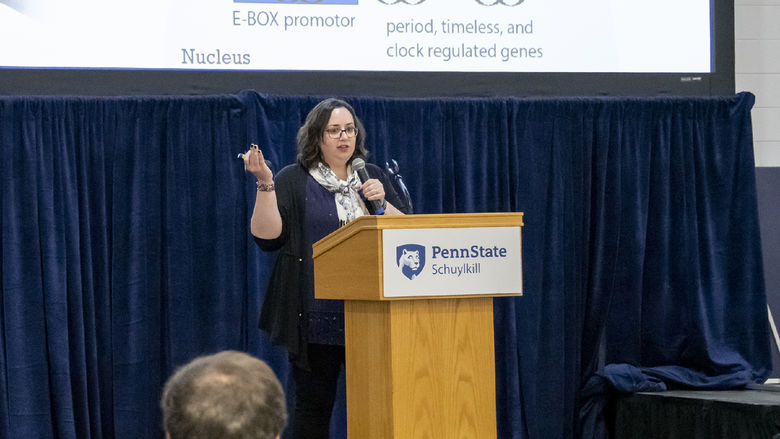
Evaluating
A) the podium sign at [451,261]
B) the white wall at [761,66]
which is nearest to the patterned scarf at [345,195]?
the podium sign at [451,261]

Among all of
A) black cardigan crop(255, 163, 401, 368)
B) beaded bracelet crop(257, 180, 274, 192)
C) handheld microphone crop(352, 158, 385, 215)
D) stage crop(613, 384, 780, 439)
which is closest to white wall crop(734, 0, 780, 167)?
stage crop(613, 384, 780, 439)

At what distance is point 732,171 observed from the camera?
15.5 ft

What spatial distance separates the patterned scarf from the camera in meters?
3.30

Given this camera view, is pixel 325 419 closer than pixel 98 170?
Yes

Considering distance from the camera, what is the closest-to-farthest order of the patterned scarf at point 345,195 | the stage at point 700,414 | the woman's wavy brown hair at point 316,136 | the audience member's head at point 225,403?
the audience member's head at point 225,403 → the patterned scarf at point 345,195 → the woman's wavy brown hair at point 316,136 → the stage at point 700,414

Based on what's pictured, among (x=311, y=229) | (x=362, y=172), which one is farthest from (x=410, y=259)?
(x=311, y=229)

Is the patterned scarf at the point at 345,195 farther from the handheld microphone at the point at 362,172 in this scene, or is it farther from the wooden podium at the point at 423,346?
the wooden podium at the point at 423,346

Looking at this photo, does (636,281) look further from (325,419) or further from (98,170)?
(98,170)

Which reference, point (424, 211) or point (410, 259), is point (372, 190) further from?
point (424, 211)

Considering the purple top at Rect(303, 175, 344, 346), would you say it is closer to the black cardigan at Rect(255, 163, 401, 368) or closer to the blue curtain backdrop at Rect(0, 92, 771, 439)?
the black cardigan at Rect(255, 163, 401, 368)

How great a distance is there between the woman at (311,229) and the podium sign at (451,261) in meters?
0.60

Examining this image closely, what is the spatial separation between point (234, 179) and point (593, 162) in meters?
1.78

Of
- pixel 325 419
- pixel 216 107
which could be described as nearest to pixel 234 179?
pixel 216 107

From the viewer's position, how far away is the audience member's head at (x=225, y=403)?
1.24m
